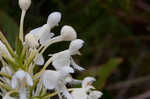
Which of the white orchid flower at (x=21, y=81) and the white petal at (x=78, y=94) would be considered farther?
the white petal at (x=78, y=94)

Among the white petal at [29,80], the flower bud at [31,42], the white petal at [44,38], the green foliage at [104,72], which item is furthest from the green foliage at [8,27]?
the white petal at [29,80]

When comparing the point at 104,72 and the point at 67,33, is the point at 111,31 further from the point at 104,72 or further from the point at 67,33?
the point at 67,33

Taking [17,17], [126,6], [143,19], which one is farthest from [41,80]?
[143,19]

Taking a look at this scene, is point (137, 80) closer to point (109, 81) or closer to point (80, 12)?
point (109, 81)

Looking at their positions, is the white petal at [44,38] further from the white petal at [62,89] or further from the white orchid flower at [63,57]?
the white petal at [62,89]

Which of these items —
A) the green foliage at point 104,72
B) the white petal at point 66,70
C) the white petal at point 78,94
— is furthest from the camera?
the green foliage at point 104,72

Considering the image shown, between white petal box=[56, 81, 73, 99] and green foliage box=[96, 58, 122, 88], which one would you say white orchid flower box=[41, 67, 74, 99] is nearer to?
white petal box=[56, 81, 73, 99]

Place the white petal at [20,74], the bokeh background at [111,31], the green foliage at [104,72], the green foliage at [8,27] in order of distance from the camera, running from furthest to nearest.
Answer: the bokeh background at [111,31] < the green foliage at [8,27] < the green foliage at [104,72] < the white petal at [20,74]
